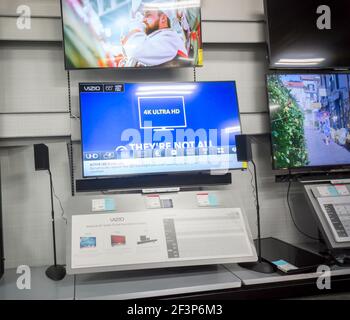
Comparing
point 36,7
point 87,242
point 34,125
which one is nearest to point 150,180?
point 87,242

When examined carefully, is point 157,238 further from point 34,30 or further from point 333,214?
point 34,30

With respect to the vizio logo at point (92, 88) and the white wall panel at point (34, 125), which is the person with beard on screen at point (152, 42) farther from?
the white wall panel at point (34, 125)

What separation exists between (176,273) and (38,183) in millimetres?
975

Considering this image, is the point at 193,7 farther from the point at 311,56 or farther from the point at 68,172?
the point at 68,172

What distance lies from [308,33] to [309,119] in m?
0.55

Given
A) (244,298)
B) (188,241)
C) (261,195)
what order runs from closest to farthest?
(244,298) < (188,241) < (261,195)

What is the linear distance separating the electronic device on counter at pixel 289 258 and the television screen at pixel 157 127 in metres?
0.51

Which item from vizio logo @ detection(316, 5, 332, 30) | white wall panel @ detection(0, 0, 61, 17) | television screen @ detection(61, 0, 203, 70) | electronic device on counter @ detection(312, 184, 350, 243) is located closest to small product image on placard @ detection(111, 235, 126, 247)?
television screen @ detection(61, 0, 203, 70)

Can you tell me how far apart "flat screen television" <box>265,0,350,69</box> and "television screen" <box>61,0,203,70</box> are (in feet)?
1.60

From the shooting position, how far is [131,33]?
182 cm

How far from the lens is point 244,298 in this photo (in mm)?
1399

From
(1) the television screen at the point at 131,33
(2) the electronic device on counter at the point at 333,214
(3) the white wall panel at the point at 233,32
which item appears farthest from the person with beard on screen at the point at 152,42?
(2) the electronic device on counter at the point at 333,214

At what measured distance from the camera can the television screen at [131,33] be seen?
69.5 inches

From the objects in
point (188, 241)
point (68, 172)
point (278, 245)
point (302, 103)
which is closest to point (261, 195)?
point (278, 245)
